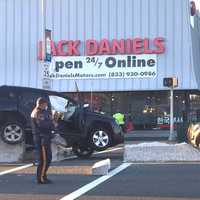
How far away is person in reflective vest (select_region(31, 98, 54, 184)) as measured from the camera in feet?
42.6

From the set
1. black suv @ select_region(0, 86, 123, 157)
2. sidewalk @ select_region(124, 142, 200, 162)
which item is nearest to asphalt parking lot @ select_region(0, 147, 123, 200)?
sidewalk @ select_region(124, 142, 200, 162)

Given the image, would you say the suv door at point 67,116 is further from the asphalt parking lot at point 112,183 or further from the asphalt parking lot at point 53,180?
the asphalt parking lot at point 112,183

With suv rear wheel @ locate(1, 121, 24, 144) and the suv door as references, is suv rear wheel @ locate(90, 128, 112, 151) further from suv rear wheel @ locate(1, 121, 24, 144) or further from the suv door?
suv rear wheel @ locate(1, 121, 24, 144)

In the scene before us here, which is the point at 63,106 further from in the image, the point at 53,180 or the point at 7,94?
the point at 53,180

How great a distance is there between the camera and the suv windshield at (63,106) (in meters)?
18.7

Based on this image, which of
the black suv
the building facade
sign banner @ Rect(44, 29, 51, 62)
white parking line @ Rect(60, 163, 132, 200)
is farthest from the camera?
the building facade

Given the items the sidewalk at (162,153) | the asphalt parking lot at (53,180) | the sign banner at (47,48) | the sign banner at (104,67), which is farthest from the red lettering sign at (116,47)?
the sidewalk at (162,153)

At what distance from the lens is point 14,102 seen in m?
18.5

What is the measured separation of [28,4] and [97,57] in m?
4.89

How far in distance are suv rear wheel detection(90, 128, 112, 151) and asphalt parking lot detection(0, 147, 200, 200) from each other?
2.48 meters

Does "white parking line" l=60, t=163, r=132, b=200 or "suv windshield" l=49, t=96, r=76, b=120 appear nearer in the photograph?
"white parking line" l=60, t=163, r=132, b=200

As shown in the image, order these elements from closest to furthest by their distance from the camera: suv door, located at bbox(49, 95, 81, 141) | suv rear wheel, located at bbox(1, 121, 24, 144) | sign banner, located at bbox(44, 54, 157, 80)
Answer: suv rear wheel, located at bbox(1, 121, 24, 144)
suv door, located at bbox(49, 95, 81, 141)
sign banner, located at bbox(44, 54, 157, 80)

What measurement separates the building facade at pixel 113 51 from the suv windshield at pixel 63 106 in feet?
57.3

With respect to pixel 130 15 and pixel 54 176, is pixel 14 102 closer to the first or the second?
pixel 54 176
